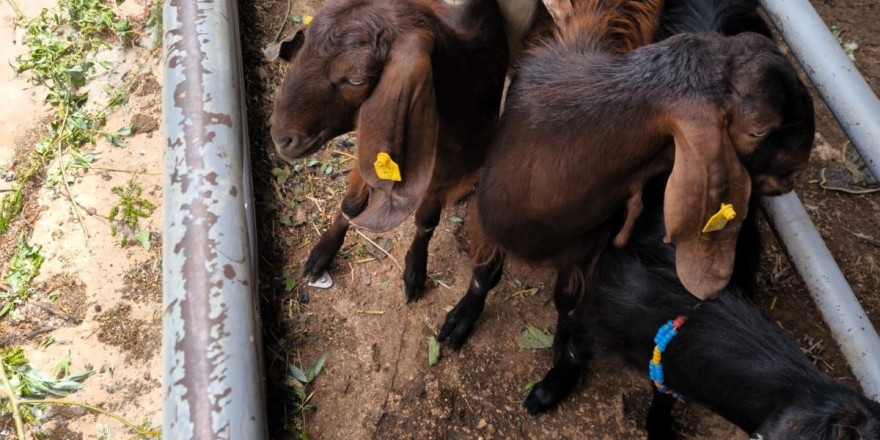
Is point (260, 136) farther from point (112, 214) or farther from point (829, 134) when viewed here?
point (829, 134)

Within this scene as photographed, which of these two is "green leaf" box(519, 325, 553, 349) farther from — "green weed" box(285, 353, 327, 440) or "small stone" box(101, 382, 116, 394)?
"small stone" box(101, 382, 116, 394)

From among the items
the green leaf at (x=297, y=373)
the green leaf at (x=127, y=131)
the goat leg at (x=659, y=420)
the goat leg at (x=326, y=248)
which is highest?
the green leaf at (x=127, y=131)

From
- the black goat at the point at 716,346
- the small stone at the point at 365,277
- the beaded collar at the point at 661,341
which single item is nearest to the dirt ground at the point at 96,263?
Answer: the small stone at the point at 365,277

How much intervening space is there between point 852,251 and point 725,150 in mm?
2388

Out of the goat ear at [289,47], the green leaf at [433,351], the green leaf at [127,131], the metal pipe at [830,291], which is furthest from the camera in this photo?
the green leaf at [127,131]

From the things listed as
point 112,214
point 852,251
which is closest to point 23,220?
point 112,214

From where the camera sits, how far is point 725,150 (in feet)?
7.52

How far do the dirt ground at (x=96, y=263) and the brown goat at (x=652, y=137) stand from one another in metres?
1.99

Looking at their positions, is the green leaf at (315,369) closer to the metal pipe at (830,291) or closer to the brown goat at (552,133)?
the brown goat at (552,133)

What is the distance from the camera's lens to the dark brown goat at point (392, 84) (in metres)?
2.42

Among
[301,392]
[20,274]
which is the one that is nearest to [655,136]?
[301,392]

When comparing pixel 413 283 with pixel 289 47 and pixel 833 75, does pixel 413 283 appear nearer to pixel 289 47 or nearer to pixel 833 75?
pixel 289 47

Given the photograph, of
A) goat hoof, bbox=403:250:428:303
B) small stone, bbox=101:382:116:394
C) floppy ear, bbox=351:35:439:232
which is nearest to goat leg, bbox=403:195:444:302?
goat hoof, bbox=403:250:428:303

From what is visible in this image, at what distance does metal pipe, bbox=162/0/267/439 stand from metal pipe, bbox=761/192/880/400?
2.49 metres
